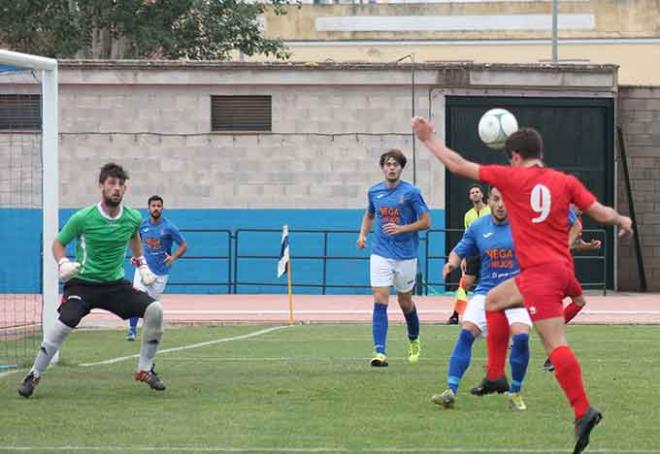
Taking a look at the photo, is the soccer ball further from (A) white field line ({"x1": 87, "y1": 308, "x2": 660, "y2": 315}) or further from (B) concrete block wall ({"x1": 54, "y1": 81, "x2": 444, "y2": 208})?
(B) concrete block wall ({"x1": 54, "y1": 81, "x2": 444, "y2": 208})

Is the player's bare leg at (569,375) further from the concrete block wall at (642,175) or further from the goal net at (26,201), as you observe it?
the concrete block wall at (642,175)

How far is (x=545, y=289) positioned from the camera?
9750 mm

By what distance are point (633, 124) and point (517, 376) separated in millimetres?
25332

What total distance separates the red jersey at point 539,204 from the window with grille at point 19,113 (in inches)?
449

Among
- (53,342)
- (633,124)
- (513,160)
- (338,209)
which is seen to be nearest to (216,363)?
(53,342)

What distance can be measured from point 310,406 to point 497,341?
1.56m

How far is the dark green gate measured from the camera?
3447cm

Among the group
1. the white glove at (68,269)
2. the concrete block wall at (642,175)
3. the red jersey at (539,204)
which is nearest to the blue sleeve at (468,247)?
the red jersey at (539,204)

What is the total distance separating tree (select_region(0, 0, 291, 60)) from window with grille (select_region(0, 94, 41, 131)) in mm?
17361

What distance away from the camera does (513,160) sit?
10.1 metres

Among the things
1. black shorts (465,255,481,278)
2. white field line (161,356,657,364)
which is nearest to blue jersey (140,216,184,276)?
white field line (161,356,657,364)

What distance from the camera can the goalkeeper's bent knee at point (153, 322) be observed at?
13047mm

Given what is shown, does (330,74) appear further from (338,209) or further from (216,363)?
(216,363)

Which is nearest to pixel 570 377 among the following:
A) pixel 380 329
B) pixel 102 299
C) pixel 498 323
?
pixel 498 323
